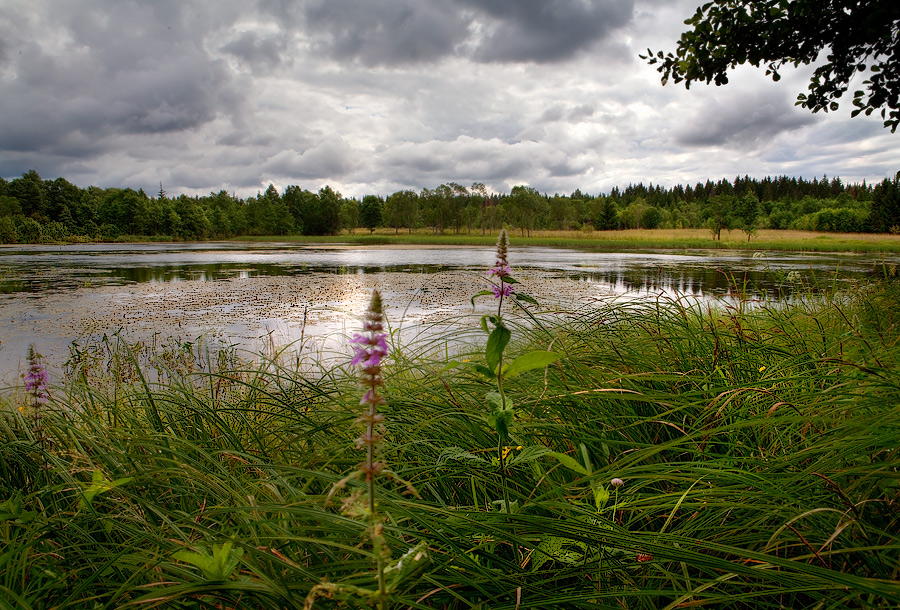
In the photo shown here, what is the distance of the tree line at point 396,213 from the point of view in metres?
59.0

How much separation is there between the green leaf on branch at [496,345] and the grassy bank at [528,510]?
246 mm

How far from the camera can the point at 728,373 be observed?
2365 mm

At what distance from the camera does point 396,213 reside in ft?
278

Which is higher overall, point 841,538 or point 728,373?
point 728,373

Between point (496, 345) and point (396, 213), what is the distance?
85764mm

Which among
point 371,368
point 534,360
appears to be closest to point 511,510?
point 534,360

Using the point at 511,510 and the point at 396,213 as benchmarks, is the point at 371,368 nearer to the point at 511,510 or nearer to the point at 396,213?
the point at 511,510

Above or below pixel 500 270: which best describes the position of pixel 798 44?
above

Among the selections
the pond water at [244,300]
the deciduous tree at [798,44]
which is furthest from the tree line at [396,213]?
the deciduous tree at [798,44]

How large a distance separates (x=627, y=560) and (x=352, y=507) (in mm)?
948

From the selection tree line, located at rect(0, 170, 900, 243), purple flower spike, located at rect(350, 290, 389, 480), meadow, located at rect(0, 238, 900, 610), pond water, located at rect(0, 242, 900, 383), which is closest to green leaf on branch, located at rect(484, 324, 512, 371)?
meadow, located at rect(0, 238, 900, 610)

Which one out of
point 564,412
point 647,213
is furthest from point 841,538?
point 647,213

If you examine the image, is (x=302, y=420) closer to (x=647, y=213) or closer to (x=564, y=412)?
(x=564, y=412)

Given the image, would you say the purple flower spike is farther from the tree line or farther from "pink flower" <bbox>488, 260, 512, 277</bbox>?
the tree line
